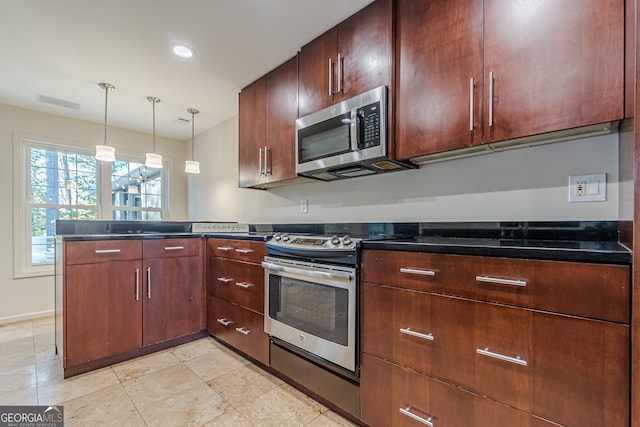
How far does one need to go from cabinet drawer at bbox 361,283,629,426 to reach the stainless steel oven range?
0.22m

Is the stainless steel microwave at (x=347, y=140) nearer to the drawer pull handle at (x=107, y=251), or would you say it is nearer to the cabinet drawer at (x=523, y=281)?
the cabinet drawer at (x=523, y=281)

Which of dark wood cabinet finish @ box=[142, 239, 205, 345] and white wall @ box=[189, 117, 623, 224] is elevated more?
white wall @ box=[189, 117, 623, 224]

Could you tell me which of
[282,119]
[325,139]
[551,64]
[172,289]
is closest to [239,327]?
[172,289]

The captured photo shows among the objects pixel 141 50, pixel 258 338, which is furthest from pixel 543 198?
pixel 141 50

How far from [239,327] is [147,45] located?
7.27ft

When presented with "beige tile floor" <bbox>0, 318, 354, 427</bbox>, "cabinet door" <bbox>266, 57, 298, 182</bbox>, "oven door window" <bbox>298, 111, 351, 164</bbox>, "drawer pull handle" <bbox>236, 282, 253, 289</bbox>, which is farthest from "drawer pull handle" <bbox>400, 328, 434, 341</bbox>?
"cabinet door" <bbox>266, 57, 298, 182</bbox>

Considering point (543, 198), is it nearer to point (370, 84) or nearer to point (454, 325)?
point (454, 325)

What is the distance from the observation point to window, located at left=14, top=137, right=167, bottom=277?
334 cm

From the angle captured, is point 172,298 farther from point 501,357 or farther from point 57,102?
point 57,102

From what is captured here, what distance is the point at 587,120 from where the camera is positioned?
1.11m

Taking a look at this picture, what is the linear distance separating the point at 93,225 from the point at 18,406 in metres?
1.36

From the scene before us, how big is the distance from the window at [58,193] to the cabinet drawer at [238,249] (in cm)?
238

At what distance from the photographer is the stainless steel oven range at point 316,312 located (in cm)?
149

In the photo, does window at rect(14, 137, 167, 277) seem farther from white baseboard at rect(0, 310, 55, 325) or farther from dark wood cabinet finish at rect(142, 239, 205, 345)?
dark wood cabinet finish at rect(142, 239, 205, 345)
